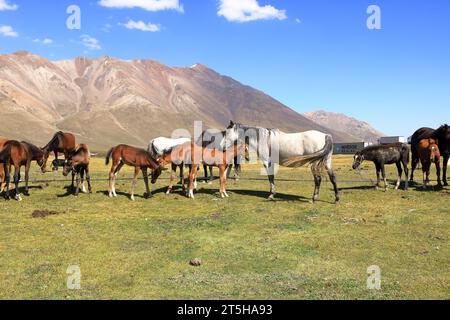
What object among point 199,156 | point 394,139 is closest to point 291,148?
point 199,156

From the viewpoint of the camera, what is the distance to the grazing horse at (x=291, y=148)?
18969 mm

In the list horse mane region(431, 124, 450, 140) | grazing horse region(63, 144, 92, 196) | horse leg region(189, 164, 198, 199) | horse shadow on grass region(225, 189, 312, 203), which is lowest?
horse shadow on grass region(225, 189, 312, 203)

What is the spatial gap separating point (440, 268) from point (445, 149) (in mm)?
13991

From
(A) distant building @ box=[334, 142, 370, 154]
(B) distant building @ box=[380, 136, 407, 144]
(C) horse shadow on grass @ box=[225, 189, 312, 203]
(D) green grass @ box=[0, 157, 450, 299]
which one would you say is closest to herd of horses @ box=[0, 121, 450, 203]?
(C) horse shadow on grass @ box=[225, 189, 312, 203]

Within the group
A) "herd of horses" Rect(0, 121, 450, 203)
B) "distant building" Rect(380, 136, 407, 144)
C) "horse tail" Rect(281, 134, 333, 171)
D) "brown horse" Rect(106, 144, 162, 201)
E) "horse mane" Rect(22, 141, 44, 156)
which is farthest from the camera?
"distant building" Rect(380, 136, 407, 144)

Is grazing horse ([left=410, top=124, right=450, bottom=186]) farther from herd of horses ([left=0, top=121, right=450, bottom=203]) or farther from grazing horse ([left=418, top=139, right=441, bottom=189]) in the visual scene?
grazing horse ([left=418, top=139, right=441, bottom=189])

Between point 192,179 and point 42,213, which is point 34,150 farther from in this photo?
point 192,179

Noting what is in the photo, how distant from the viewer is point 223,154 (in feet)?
70.7

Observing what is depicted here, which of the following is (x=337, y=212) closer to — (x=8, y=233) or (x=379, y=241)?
(x=379, y=241)

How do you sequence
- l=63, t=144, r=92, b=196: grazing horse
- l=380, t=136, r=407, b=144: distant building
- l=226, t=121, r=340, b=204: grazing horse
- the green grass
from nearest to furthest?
1. the green grass
2. l=226, t=121, r=340, b=204: grazing horse
3. l=63, t=144, r=92, b=196: grazing horse
4. l=380, t=136, r=407, b=144: distant building

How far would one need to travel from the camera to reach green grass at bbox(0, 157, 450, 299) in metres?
9.48

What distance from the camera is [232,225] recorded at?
49.8 feet

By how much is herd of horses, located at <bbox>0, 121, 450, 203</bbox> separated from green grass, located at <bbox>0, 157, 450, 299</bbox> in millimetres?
1506
